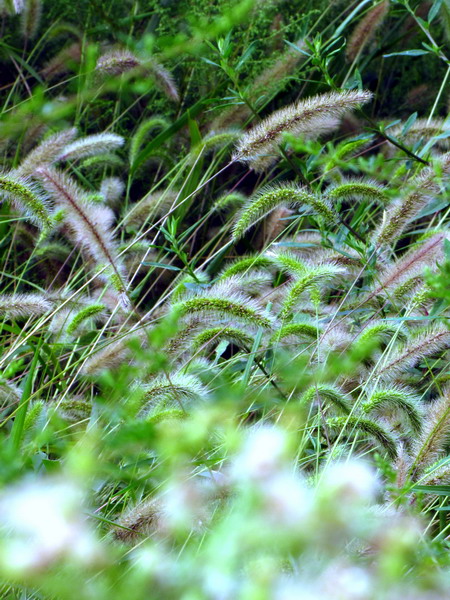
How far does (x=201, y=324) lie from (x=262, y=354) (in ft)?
0.69

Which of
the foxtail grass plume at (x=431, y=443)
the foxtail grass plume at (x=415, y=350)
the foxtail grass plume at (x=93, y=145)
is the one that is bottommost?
the foxtail grass plume at (x=431, y=443)

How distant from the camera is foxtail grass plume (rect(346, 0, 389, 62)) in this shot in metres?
2.10

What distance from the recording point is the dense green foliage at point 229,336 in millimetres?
399

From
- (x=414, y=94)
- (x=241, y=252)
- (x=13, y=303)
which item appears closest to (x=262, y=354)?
(x=13, y=303)

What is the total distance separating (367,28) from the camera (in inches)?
83.5

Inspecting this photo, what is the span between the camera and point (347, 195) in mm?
1399

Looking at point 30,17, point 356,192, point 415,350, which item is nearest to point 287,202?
point 356,192

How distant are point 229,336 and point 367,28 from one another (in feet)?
4.36

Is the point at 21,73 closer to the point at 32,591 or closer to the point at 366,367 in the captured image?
the point at 366,367

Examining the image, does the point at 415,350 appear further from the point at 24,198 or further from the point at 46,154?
the point at 46,154

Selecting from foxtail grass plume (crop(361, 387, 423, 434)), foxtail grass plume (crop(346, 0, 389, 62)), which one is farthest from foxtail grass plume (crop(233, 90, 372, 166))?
foxtail grass plume (crop(346, 0, 389, 62))

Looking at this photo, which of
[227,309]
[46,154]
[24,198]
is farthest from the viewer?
[46,154]

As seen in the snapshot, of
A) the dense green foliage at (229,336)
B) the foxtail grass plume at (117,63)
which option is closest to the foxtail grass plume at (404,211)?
the dense green foliage at (229,336)

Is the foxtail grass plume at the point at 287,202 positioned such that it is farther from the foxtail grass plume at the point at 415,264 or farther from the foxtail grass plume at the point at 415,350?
the foxtail grass plume at the point at 415,350
